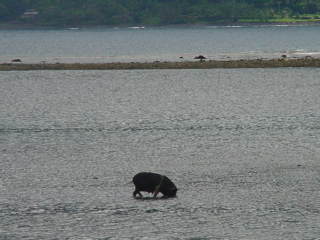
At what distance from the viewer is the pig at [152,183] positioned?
25.9 metres

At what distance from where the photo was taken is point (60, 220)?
2461cm

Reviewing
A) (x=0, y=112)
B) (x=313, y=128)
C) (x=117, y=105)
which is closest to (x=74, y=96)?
(x=117, y=105)

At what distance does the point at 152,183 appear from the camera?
85.1 feet

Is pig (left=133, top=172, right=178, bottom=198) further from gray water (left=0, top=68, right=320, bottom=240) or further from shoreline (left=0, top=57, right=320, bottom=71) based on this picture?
shoreline (left=0, top=57, right=320, bottom=71)

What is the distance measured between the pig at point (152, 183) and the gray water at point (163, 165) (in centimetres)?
38

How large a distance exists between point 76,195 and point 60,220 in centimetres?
336

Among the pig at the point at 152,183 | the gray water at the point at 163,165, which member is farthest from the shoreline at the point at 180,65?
the pig at the point at 152,183

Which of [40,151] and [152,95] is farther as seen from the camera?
[152,95]

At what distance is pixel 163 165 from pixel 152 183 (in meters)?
8.49

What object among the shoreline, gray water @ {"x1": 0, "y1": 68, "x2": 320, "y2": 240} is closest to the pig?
gray water @ {"x1": 0, "y1": 68, "x2": 320, "y2": 240}

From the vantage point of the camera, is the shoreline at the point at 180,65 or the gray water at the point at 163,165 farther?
the shoreline at the point at 180,65

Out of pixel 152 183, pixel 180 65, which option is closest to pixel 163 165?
pixel 152 183

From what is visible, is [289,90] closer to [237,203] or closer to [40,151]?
[40,151]

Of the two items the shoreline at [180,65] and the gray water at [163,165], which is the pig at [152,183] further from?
the shoreline at [180,65]
